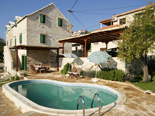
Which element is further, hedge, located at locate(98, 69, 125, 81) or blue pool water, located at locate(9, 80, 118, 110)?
hedge, located at locate(98, 69, 125, 81)

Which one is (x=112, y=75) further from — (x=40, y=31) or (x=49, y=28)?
(x=49, y=28)

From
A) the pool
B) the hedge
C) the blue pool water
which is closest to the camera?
the pool

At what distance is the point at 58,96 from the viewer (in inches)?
300

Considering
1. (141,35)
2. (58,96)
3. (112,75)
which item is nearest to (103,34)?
(141,35)

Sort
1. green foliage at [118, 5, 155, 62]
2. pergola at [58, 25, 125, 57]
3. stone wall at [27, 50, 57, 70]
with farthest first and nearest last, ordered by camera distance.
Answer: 1. stone wall at [27, 50, 57, 70]
2. pergola at [58, 25, 125, 57]
3. green foliage at [118, 5, 155, 62]

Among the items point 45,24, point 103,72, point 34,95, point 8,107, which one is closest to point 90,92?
point 103,72

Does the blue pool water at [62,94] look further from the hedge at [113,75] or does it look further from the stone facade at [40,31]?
the stone facade at [40,31]

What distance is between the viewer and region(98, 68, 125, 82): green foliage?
31.2 feet

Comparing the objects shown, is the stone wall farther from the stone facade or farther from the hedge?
the hedge

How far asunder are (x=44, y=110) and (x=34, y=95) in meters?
3.74

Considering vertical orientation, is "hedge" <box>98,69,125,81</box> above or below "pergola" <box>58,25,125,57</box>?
below

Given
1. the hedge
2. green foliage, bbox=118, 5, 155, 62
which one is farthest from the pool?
green foliage, bbox=118, 5, 155, 62

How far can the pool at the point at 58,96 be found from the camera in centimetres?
476

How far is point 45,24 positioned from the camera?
1914 centimetres
